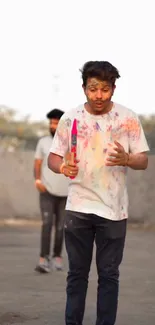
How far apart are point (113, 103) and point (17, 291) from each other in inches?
126

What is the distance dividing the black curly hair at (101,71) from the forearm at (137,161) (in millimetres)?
511

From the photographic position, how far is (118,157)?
6.91m

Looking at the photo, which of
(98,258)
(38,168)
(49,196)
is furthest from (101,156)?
(38,168)

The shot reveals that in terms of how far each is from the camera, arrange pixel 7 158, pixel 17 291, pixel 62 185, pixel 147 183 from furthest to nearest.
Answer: pixel 7 158 → pixel 147 183 → pixel 62 185 → pixel 17 291

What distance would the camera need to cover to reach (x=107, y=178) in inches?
281

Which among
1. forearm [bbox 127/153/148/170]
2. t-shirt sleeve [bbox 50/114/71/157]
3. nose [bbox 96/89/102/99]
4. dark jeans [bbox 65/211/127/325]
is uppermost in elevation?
nose [bbox 96/89/102/99]

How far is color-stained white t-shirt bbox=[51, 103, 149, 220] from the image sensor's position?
7113 millimetres

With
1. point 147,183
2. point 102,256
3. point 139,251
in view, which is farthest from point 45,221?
point 147,183

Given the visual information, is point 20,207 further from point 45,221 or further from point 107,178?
point 107,178

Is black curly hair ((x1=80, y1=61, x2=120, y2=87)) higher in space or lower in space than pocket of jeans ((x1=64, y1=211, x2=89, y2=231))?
higher

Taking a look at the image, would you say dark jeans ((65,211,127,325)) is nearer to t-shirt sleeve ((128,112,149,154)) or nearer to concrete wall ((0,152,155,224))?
t-shirt sleeve ((128,112,149,154))

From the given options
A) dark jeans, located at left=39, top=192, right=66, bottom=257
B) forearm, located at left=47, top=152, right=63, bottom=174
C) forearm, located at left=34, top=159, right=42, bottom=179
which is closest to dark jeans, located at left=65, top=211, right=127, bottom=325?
forearm, located at left=47, top=152, right=63, bottom=174

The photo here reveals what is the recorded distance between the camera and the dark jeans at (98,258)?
7148 mm

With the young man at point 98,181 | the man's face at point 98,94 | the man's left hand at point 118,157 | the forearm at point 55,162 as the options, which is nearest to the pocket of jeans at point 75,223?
the young man at point 98,181
